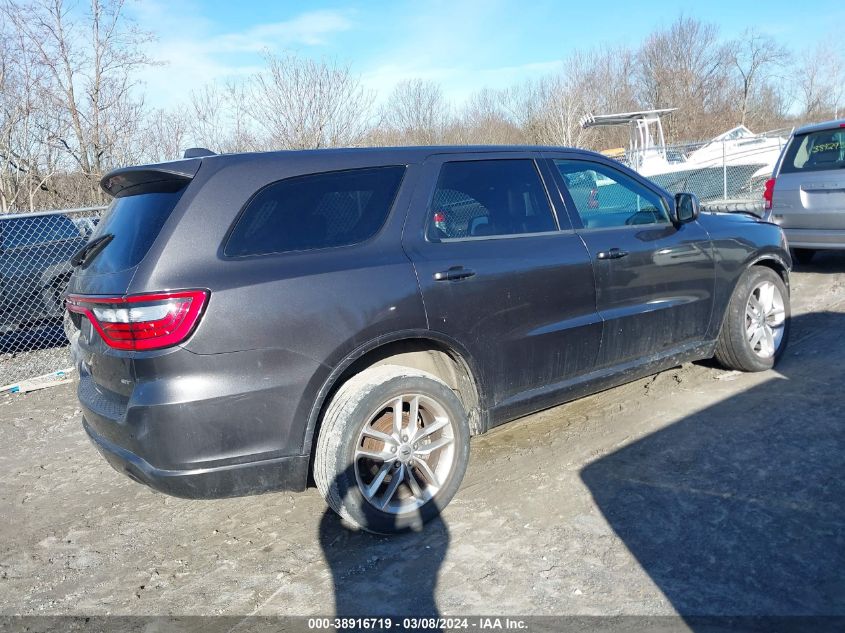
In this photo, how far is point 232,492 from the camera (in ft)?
9.83

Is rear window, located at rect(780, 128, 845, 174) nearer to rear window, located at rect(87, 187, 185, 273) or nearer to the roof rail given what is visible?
the roof rail

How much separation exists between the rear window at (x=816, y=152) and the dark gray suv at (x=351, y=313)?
4694 millimetres

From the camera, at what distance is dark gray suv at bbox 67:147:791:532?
286cm

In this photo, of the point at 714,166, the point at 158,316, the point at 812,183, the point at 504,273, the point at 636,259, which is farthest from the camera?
the point at 714,166

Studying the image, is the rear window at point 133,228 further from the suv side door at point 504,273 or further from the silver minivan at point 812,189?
the silver minivan at point 812,189

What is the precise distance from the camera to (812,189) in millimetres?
7734

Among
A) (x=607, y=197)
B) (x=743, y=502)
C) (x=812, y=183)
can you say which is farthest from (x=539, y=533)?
(x=812, y=183)

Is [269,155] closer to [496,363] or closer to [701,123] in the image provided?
[496,363]

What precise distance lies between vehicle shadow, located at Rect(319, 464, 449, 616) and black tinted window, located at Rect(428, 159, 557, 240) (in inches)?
59.5

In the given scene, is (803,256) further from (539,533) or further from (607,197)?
(539,533)

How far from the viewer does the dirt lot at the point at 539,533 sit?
9.12 ft

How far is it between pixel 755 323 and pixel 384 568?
3514 mm

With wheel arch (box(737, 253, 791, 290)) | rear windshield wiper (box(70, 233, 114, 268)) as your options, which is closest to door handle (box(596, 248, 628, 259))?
wheel arch (box(737, 253, 791, 290))

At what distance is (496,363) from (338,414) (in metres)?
0.95
